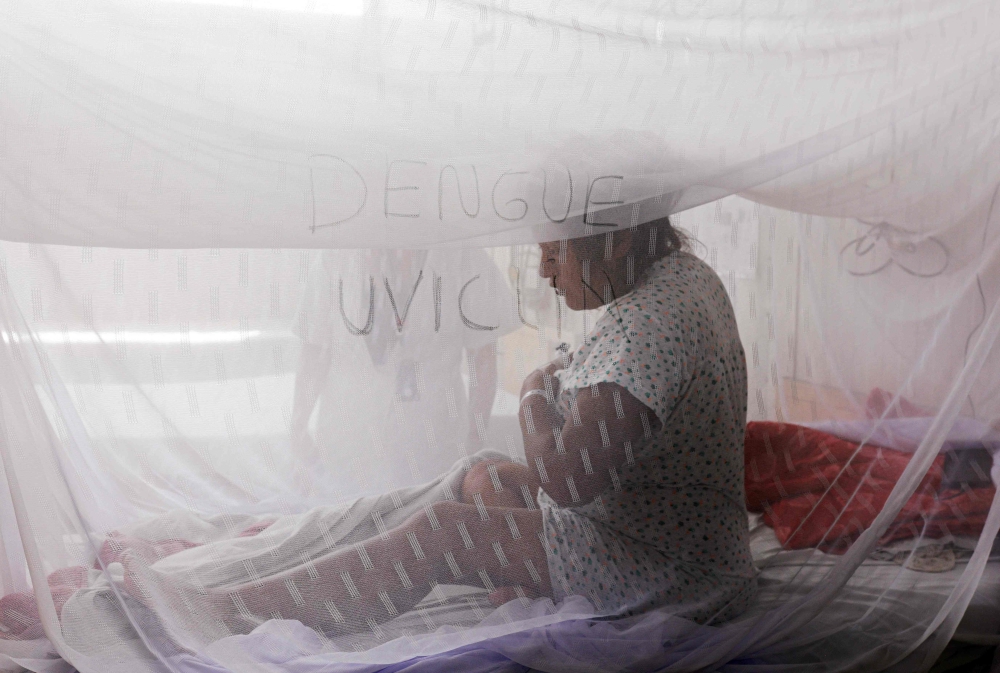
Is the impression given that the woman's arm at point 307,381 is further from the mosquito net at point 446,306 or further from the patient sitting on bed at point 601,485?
the patient sitting on bed at point 601,485

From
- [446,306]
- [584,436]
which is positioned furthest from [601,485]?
[446,306]

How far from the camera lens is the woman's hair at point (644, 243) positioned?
1.11 metres

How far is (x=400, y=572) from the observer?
1.13 metres

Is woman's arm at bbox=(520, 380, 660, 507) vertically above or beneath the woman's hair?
beneath

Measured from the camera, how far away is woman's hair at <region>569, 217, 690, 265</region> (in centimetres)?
111

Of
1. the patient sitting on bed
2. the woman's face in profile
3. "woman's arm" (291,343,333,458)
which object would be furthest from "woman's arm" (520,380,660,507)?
"woman's arm" (291,343,333,458)

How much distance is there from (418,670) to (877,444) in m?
0.88

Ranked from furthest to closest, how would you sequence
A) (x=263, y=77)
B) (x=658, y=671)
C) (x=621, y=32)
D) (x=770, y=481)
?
1. (x=770, y=481)
2. (x=658, y=671)
3. (x=621, y=32)
4. (x=263, y=77)

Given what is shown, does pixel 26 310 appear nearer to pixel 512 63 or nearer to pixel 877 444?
pixel 512 63

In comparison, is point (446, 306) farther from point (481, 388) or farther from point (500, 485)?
point (500, 485)

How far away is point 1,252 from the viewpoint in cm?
101

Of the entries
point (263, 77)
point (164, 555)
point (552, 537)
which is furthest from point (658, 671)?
point (263, 77)

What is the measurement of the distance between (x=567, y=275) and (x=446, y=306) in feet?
0.58

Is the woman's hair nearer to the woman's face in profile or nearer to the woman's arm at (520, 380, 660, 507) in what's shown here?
the woman's face in profile
